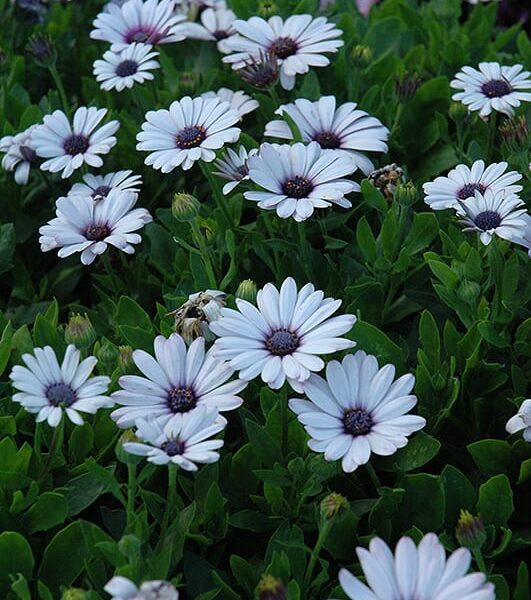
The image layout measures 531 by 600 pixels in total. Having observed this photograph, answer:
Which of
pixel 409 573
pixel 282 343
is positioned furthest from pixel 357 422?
pixel 409 573

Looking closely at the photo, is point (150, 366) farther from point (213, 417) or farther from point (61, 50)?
point (61, 50)

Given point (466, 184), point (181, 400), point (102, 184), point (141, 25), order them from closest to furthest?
point (181, 400), point (466, 184), point (102, 184), point (141, 25)

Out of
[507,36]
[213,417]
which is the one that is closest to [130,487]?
[213,417]

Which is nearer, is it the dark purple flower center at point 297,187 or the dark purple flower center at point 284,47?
the dark purple flower center at point 297,187

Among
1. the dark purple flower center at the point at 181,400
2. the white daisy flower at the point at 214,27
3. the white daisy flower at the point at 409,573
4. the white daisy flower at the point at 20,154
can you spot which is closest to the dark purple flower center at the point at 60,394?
the dark purple flower center at the point at 181,400

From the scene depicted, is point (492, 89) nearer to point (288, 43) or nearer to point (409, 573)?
point (288, 43)

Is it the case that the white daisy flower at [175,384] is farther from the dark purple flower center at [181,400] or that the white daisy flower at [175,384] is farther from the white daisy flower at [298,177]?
the white daisy flower at [298,177]
